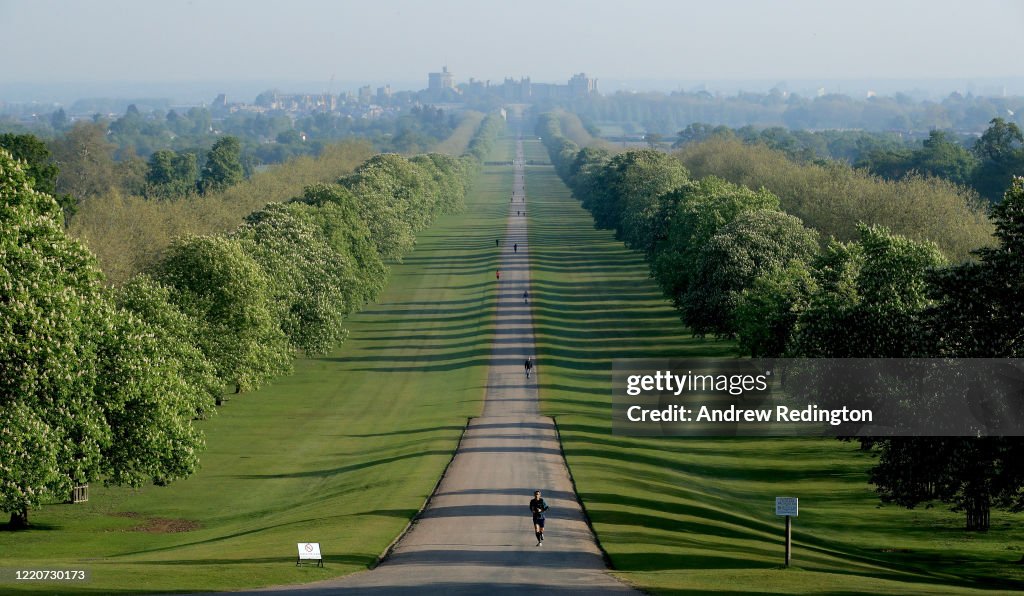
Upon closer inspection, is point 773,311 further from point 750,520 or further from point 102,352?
point 102,352

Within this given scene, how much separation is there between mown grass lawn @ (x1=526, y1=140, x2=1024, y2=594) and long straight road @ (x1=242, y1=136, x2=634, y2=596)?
123cm

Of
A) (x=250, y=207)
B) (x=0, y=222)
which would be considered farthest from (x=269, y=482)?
(x=250, y=207)

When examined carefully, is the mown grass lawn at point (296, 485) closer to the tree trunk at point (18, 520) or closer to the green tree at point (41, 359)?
the tree trunk at point (18, 520)

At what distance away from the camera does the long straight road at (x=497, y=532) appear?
37.6 m

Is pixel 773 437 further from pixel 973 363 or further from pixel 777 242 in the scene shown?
pixel 973 363

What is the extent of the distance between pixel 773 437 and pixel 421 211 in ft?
408

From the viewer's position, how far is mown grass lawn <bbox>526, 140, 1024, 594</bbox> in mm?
40750

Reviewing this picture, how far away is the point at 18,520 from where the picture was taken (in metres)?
54.8

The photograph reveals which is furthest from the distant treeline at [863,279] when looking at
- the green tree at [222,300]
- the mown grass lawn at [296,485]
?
the green tree at [222,300]

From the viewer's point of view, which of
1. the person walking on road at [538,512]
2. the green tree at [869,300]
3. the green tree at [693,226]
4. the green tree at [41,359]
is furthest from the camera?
the green tree at [693,226]

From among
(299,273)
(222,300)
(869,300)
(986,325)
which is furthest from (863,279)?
(299,273)

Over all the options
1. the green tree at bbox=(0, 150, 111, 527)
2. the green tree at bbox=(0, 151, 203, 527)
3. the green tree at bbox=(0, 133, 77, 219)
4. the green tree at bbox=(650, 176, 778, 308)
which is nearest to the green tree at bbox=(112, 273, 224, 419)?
the green tree at bbox=(0, 151, 203, 527)

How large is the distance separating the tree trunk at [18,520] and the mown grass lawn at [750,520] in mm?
24010

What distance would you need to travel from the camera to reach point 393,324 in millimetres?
126438
